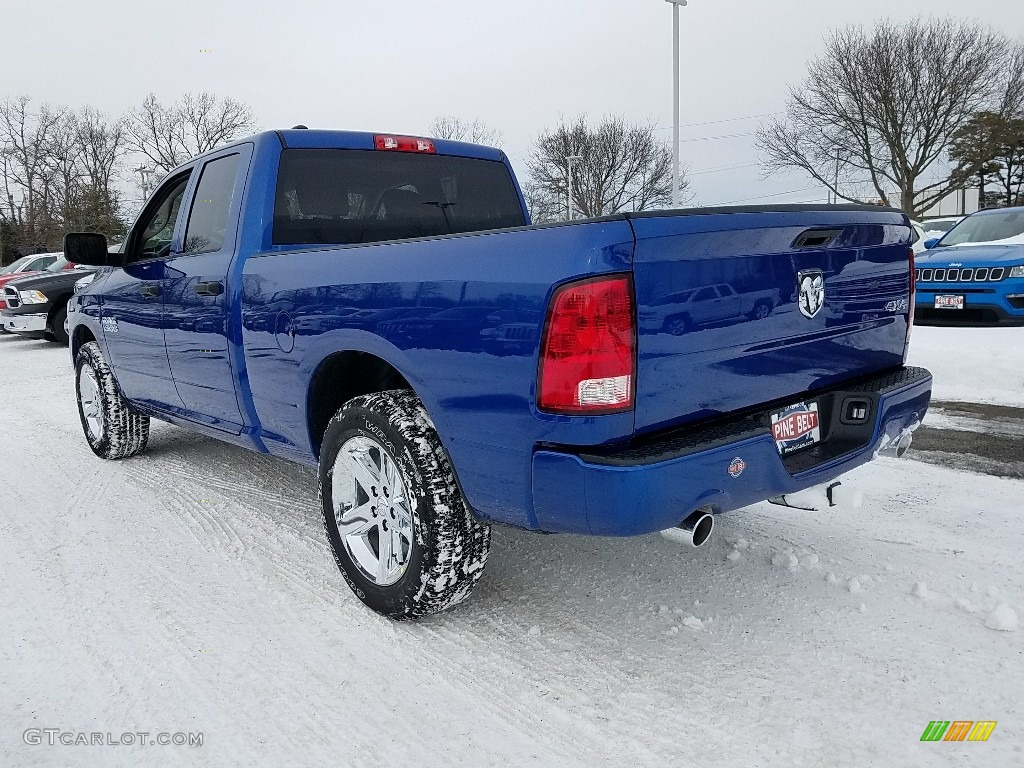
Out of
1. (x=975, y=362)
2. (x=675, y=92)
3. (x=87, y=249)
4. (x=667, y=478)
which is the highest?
(x=675, y=92)

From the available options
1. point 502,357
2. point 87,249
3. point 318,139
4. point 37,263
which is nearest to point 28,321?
point 37,263

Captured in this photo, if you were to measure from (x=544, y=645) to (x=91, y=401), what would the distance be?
166 inches

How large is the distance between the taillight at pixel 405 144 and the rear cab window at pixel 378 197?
36 millimetres

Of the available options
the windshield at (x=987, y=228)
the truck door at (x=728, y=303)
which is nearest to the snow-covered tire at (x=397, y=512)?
the truck door at (x=728, y=303)

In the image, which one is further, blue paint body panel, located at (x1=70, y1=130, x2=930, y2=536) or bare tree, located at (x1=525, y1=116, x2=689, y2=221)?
bare tree, located at (x1=525, y1=116, x2=689, y2=221)

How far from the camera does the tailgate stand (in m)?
2.16

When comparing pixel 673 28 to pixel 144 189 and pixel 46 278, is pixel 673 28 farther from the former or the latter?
pixel 144 189

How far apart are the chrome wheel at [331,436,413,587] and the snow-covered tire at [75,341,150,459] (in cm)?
283

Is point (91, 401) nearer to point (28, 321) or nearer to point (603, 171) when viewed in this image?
point (28, 321)

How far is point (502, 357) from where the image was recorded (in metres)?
2.23

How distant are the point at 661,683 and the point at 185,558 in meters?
2.20

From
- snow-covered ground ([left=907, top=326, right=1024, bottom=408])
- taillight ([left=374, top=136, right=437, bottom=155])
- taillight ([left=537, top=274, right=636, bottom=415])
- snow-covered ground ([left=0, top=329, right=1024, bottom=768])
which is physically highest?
taillight ([left=374, top=136, right=437, bottom=155])

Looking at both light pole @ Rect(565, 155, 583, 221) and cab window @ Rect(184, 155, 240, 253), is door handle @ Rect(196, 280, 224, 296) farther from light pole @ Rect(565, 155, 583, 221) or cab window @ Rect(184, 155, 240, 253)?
light pole @ Rect(565, 155, 583, 221)

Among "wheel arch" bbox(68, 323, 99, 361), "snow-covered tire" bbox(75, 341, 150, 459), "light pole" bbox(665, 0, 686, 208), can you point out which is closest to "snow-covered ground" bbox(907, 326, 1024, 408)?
"snow-covered tire" bbox(75, 341, 150, 459)
